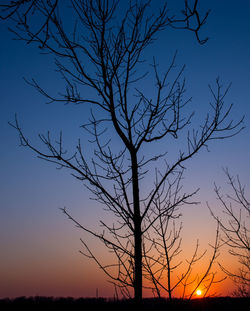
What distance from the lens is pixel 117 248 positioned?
2.63 m

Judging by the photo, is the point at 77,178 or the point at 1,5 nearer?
the point at 1,5

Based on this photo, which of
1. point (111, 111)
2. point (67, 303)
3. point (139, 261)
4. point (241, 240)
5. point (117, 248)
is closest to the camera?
point (139, 261)

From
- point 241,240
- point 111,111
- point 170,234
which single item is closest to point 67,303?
point 241,240

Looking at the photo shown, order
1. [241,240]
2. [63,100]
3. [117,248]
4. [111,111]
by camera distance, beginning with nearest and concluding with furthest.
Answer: [117,248] → [111,111] → [63,100] → [241,240]

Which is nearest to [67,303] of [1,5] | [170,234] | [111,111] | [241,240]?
[241,240]

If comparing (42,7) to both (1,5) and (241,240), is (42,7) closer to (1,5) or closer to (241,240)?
(1,5)

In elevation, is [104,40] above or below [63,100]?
above

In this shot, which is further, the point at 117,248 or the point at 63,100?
the point at 63,100

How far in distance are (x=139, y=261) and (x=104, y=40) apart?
2048 mm

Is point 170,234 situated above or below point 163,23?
below

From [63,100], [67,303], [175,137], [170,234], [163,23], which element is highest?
[163,23]

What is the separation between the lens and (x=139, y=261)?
2430 millimetres

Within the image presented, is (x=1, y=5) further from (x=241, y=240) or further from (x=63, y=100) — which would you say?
(x=241, y=240)

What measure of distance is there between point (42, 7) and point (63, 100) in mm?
898
